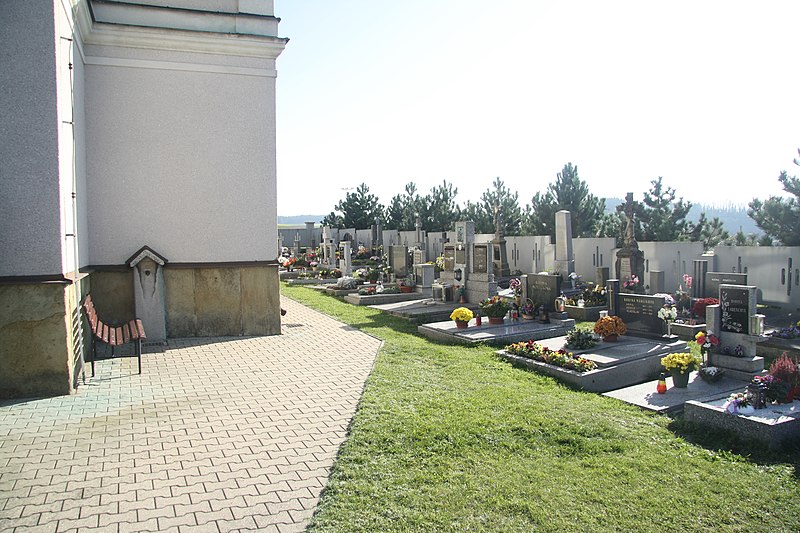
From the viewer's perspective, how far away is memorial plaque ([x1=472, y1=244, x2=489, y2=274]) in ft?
53.5

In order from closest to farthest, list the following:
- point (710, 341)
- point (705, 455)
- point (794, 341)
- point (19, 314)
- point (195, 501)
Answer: point (195, 501)
point (705, 455)
point (19, 314)
point (710, 341)
point (794, 341)

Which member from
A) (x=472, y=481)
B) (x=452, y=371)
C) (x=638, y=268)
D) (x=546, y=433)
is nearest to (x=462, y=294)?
(x=638, y=268)

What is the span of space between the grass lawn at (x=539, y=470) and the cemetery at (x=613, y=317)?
2.69 feet

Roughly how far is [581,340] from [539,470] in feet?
17.4

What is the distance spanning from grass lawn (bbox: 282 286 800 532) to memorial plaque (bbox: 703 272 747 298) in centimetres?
713

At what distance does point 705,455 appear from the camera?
5.89 meters

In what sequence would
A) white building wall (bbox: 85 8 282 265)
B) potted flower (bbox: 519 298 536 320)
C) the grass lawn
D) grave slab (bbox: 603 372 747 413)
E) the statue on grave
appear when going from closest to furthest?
the grass lawn, grave slab (bbox: 603 372 747 413), white building wall (bbox: 85 8 282 265), potted flower (bbox: 519 298 536 320), the statue on grave

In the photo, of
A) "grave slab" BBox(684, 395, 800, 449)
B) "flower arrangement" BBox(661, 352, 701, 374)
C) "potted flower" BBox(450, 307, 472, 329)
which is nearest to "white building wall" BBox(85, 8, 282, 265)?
"potted flower" BBox(450, 307, 472, 329)

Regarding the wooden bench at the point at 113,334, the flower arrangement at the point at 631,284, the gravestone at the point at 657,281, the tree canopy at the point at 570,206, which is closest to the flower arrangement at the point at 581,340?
the flower arrangement at the point at 631,284

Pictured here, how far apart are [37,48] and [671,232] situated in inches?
948

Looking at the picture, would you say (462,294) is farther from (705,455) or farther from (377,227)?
(377,227)

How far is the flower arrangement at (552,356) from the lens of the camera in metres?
8.98

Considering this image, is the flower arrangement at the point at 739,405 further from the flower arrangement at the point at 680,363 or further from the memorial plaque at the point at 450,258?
the memorial plaque at the point at 450,258

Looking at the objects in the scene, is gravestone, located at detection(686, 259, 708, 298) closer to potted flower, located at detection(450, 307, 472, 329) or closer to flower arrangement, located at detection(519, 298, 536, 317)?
flower arrangement, located at detection(519, 298, 536, 317)
